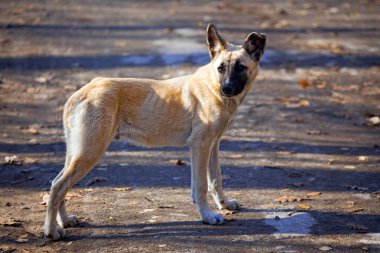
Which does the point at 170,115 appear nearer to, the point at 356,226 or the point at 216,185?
the point at 216,185

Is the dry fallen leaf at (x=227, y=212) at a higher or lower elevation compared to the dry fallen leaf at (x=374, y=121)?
higher

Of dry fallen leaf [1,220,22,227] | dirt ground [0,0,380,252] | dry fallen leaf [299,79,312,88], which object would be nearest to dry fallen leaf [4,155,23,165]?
dirt ground [0,0,380,252]

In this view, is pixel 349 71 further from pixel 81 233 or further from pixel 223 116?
pixel 81 233

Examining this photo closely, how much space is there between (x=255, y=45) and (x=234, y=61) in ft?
1.20

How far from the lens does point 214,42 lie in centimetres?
645

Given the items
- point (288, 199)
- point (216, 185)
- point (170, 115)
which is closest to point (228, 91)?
point (170, 115)

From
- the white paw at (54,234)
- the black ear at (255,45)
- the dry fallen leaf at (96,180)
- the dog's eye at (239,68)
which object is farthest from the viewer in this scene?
the dry fallen leaf at (96,180)

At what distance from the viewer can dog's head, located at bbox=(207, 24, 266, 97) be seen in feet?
19.9

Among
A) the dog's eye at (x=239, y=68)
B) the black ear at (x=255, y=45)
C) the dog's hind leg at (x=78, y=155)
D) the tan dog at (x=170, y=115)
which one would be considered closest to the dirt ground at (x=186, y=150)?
the dog's hind leg at (x=78, y=155)

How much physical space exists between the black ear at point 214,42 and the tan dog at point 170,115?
1 cm

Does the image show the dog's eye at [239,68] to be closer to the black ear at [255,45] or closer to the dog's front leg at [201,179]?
the black ear at [255,45]

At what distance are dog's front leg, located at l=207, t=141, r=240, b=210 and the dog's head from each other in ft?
2.42

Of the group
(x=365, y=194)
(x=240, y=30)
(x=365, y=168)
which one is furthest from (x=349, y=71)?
(x=365, y=194)

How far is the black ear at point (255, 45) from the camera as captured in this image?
631 centimetres
